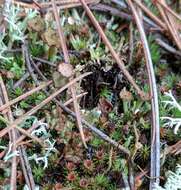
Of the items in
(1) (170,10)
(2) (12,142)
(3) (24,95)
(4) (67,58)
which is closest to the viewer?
(2) (12,142)

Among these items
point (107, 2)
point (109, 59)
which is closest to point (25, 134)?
point (109, 59)

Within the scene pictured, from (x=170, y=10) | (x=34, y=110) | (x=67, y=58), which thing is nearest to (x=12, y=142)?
(x=34, y=110)

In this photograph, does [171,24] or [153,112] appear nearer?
[153,112]

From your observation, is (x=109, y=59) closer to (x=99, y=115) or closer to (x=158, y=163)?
(x=99, y=115)

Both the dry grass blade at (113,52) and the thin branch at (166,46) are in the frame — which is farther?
the thin branch at (166,46)

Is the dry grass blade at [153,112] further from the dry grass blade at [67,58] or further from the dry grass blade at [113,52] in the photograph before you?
the dry grass blade at [67,58]

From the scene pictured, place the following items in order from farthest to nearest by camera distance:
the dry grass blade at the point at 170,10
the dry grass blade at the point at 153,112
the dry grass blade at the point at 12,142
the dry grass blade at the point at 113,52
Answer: the dry grass blade at the point at 170,10 < the dry grass blade at the point at 113,52 < the dry grass blade at the point at 153,112 < the dry grass blade at the point at 12,142

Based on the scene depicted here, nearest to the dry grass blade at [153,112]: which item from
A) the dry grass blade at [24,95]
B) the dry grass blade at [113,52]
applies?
the dry grass blade at [113,52]

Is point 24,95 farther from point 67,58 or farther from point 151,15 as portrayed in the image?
point 151,15

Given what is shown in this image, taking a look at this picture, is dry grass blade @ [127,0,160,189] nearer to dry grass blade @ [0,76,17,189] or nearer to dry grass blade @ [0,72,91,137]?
dry grass blade @ [0,72,91,137]

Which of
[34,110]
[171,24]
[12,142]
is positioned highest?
[171,24]

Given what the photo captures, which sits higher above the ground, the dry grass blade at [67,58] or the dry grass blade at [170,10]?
the dry grass blade at [170,10]
